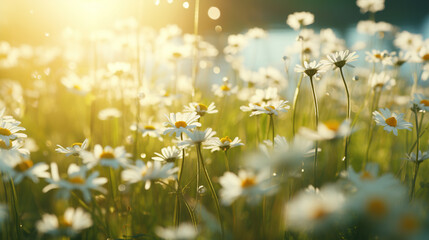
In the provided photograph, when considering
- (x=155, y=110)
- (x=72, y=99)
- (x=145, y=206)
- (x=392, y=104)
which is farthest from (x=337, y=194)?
(x=72, y=99)

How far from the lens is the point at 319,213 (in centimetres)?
61

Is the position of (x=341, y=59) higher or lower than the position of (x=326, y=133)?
higher

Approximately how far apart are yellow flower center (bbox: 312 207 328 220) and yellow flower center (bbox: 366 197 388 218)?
0.07 meters

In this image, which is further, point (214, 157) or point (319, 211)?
→ point (214, 157)

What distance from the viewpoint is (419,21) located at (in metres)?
6.77

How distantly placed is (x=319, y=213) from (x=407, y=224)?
0.14m

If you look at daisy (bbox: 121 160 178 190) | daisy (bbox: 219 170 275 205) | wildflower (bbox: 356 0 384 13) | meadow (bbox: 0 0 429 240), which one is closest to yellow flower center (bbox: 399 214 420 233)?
meadow (bbox: 0 0 429 240)

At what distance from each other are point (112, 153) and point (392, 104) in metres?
2.17

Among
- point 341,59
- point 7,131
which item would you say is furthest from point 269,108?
point 7,131

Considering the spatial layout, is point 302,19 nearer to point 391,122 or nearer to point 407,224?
point 391,122

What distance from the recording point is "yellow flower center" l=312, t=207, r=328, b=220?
605 millimetres

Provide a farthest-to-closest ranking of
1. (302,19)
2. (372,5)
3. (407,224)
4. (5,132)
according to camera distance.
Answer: (372,5) < (302,19) < (5,132) < (407,224)

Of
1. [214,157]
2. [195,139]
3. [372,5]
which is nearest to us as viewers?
[195,139]

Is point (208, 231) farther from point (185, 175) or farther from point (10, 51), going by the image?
point (10, 51)
